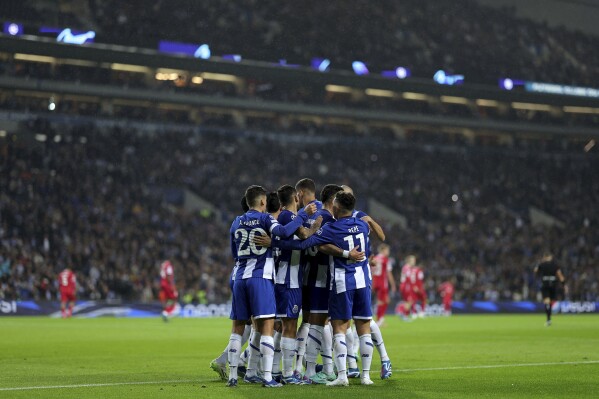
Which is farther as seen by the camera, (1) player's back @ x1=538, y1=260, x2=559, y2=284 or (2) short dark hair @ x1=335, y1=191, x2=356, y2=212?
(1) player's back @ x1=538, y1=260, x2=559, y2=284

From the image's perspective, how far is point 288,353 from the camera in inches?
491

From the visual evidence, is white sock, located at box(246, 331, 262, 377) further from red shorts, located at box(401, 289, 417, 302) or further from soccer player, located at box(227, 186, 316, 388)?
red shorts, located at box(401, 289, 417, 302)

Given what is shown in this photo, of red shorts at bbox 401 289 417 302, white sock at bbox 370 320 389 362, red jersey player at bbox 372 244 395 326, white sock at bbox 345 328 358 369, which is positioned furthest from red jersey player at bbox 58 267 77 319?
white sock at bbox 370 320 389 362

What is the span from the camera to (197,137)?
188 ft

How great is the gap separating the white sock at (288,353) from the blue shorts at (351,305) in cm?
67

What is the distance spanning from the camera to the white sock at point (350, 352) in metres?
13.4

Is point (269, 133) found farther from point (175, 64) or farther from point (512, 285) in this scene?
point (512, 285)

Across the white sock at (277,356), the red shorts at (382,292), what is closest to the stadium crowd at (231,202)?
the red shorts at (382,292)

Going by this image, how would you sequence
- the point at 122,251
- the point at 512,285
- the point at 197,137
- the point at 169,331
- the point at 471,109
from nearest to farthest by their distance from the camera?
1. the point at 169,331
2. the point at 122,251
3. the point at 512,285
4. the point at 197,137
5. the point at 471,109

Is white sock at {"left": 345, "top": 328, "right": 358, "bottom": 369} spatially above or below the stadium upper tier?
below

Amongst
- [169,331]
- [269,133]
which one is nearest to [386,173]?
[269,133]

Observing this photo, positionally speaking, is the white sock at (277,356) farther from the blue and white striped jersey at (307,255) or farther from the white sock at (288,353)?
the blue and white striped jersey at (307,255)

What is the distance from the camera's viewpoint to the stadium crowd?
4419 cm

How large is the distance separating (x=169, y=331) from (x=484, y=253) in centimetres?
3127
